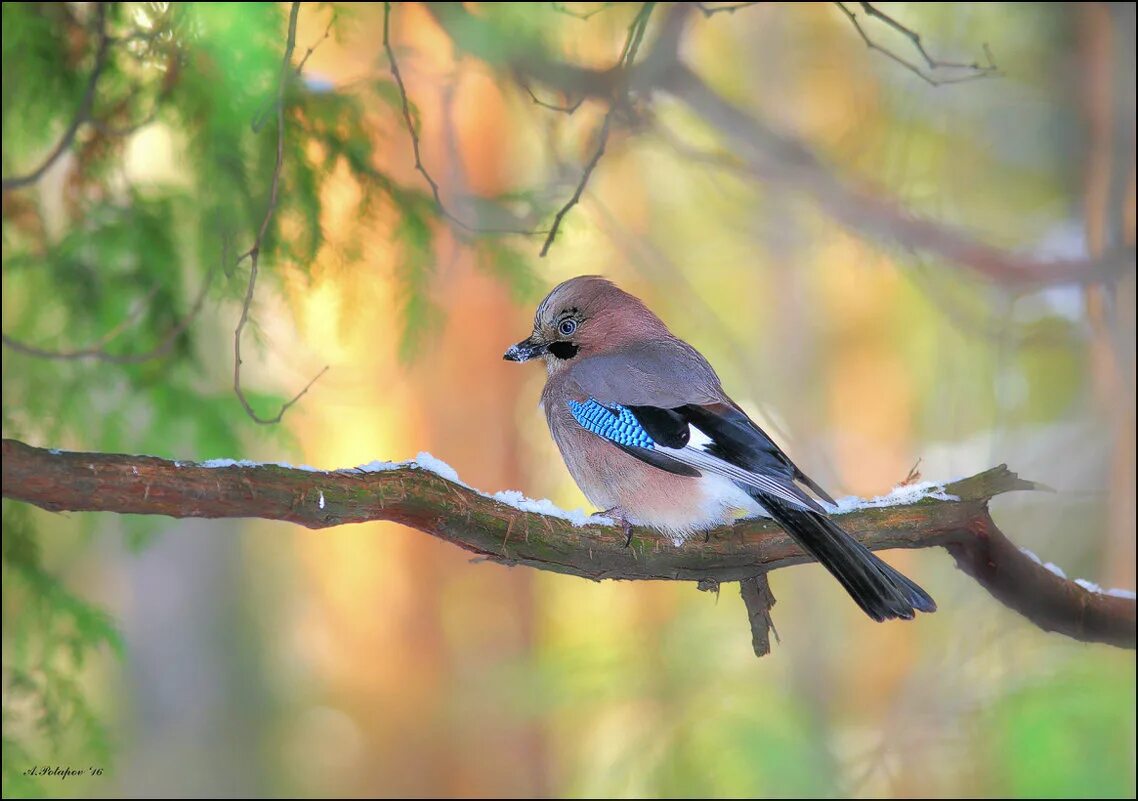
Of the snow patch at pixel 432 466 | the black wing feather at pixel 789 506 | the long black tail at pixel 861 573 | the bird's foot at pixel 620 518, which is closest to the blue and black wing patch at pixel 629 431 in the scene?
the black wing feather at pixel 789 506

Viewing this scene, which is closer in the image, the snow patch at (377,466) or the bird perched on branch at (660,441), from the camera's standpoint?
the snow patch at (377,466)

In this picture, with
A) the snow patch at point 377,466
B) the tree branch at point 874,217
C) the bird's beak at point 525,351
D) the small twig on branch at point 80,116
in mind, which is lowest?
the snow patch at point 377,466

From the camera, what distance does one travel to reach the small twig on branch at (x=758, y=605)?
9.34 ft

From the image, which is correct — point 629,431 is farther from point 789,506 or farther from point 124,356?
point 124,356

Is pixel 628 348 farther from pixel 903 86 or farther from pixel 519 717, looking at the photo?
pixel 903 86

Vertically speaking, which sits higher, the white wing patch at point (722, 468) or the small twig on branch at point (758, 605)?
the white wing patch at point (722, 468)

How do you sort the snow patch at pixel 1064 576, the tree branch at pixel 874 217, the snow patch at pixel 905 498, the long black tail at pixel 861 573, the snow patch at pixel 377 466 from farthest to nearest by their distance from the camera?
the tree branch at pixel 874 217
the snow patch at pixel 1064 576
the snow patch at pixel 905 498
the long black tail at pixel 861 573
the snow patch at pixel 377 466

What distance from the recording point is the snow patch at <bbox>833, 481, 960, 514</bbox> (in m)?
2.81

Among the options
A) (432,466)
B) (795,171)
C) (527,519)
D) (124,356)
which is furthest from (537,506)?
(795,171)

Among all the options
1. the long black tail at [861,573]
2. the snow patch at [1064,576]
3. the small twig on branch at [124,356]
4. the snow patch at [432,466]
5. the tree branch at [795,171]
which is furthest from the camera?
the tree branch at [795,171]

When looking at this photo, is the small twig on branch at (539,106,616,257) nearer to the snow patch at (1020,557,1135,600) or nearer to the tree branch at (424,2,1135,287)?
the tree branch at (424,2,1135,287)

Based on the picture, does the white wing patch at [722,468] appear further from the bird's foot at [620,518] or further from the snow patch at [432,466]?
the snow patch at [432,466]

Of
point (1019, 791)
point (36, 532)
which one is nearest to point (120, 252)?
point (36, 532)

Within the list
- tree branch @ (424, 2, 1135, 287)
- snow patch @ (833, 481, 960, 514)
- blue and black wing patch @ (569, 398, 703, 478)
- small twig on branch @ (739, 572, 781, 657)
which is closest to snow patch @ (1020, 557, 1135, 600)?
snow patch @ (833, 481, 960, 514)
